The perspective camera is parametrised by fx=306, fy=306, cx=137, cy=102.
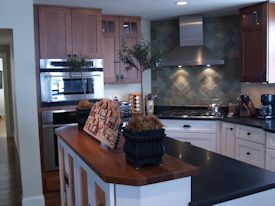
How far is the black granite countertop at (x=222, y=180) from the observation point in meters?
1.58

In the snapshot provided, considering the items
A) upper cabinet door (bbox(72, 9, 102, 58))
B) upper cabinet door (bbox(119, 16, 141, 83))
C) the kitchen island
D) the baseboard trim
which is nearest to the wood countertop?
the kitchen island

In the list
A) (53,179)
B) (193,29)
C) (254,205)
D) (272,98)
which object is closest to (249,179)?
(254,205)

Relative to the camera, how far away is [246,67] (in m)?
4.33

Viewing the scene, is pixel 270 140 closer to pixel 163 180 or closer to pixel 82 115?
pixel 82 115

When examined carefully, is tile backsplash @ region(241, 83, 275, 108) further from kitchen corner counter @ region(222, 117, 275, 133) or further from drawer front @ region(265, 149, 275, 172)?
drawer front @ region(265, 149, 275, 172)

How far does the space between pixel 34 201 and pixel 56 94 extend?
1379mm

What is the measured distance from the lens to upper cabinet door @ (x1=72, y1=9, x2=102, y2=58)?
420 centimetres

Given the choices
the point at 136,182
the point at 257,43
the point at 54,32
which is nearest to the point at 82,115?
the point at 136,182

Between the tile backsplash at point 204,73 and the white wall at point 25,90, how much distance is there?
2.27 m

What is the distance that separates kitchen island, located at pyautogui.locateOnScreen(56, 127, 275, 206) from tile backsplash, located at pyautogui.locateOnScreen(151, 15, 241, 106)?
265 centimetres

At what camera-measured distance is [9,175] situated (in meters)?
5.14

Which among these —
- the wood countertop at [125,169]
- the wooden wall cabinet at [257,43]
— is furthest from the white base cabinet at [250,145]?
the wood countertop at [125,169]

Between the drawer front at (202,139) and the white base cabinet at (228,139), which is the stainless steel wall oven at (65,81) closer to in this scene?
the drawer front at (202,139)

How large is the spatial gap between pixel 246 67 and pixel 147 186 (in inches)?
135
